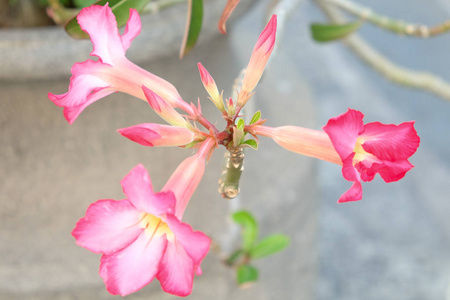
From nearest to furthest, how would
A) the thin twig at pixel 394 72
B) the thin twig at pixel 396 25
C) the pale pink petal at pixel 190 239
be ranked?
the pale pink petal at pixel 190 239, the thin twig at pixel 396 25, the thin twig at pixel 394 72

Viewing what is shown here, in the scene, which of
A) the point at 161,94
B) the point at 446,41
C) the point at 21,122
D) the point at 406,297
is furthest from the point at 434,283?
the point at 161,94

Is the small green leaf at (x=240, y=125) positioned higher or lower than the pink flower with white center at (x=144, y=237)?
higher

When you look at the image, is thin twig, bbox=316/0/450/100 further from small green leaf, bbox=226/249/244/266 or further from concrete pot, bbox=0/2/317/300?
small green leaf, bbox=226/249/244/266

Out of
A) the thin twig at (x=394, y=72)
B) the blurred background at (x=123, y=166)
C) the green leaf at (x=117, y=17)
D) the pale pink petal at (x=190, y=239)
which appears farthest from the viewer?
the thin twig at (x=394, y=72)

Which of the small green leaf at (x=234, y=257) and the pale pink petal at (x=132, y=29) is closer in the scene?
the pale pink petal at (x=132, y=29)

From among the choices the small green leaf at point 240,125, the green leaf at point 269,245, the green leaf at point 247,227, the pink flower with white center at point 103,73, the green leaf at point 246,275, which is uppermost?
the pink flower with white center at point 103,73

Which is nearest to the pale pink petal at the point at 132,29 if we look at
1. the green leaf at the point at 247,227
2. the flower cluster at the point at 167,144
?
the flower cluster at the point at 167,144

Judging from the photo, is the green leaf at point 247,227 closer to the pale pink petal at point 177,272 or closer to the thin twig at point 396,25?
the thin twig at point 396,25

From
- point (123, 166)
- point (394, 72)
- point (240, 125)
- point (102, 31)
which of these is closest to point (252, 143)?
point (240, 125)
